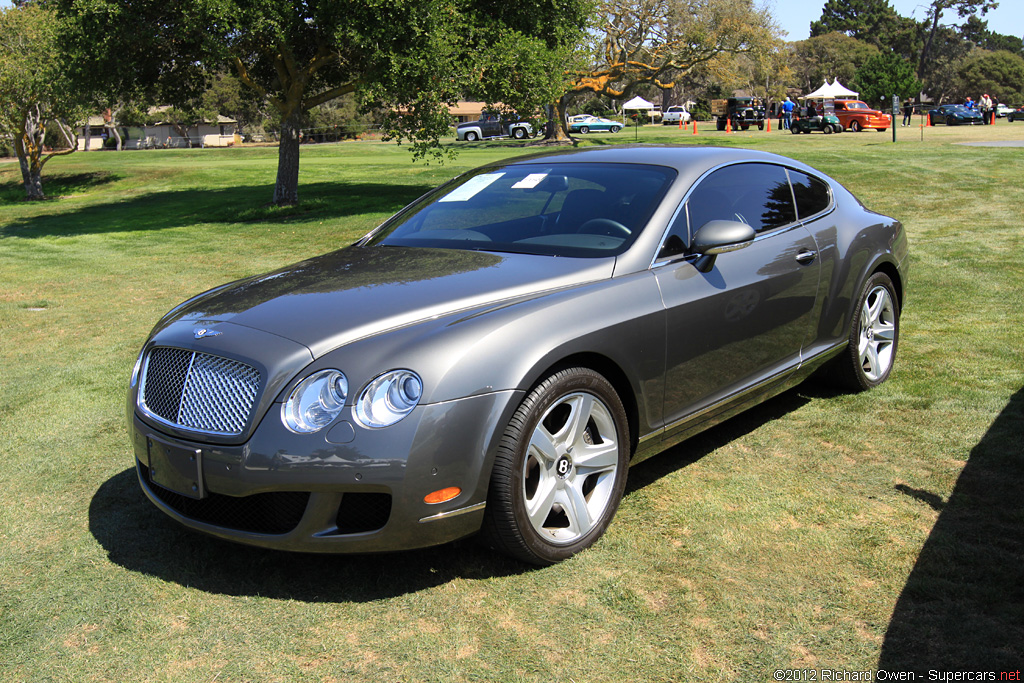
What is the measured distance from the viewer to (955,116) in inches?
2159

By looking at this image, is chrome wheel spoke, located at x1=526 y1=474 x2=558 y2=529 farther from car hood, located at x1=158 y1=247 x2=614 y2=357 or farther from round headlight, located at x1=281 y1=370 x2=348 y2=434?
round headlight, located at x1=281 y1=370 x2=348 y2=434

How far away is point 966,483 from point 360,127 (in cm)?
7529

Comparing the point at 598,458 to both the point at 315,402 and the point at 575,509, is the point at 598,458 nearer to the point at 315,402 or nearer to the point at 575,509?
the point at 575,509

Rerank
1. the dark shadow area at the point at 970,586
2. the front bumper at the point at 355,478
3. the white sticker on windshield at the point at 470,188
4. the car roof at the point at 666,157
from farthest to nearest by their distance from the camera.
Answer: the white sticker on windshield at the point at 470,188, the car roof at the point at 666,157, the front bumper at the point at 355,478, the dark shadow area at the point at 970,586

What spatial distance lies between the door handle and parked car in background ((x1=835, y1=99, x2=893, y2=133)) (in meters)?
43.6

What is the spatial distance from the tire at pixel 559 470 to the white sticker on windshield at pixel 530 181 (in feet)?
4.77

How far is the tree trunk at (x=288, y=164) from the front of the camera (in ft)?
65.9

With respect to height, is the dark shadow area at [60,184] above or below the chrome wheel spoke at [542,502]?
above

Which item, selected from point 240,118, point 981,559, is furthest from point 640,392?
point 240,118

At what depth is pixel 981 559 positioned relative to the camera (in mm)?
3375

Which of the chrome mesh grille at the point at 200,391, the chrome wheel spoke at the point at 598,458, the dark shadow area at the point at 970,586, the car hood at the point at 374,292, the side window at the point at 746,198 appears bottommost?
the dark shadow area at the point at 970,586

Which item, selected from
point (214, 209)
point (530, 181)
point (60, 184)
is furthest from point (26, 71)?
point (530, 181)

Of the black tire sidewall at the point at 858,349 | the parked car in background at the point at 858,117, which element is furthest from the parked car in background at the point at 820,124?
the black tire sidewall at the point at 858,349

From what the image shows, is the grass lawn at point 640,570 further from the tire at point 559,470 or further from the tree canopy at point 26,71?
the tree canopy at point 26,71
